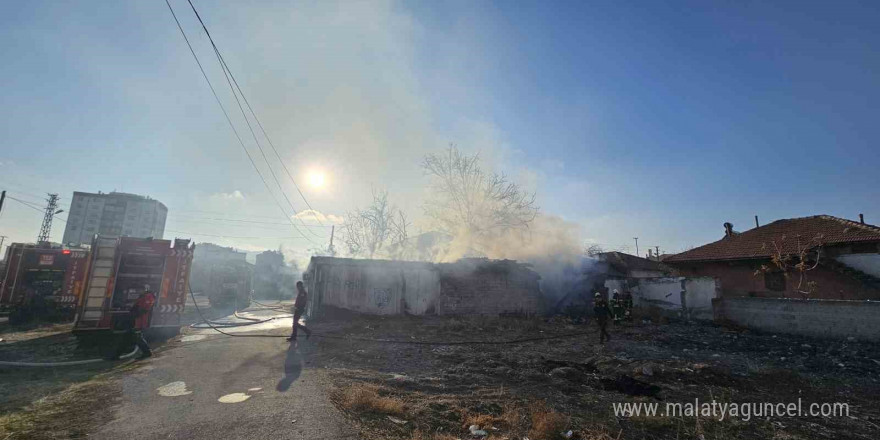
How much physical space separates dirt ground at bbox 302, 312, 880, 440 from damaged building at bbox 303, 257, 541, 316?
354 cm

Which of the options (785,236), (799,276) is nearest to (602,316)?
(799,276)

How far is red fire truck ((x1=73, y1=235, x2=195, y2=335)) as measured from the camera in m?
10.1

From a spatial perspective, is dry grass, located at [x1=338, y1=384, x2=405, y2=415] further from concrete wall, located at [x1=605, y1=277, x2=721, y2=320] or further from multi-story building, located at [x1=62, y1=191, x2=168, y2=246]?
multi-story building, located at [x1=62, y1=191, x2=168, y2=246]

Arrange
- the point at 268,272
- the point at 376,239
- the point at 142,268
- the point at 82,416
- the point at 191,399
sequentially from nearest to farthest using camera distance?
the point at 82,416 → the point at 191,399 → the point at 142,268 → the point at 376,239 → the point at 268,272

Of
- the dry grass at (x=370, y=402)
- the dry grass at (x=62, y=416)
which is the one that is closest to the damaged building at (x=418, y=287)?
the dry grass at (x=62, y=416)

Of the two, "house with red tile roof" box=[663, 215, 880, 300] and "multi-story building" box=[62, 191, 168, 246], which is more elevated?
"multi-story building" box=[62, 191, 168, 246]

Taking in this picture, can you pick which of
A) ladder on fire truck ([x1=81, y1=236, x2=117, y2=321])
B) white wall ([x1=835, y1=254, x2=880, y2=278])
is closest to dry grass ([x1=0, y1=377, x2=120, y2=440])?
ladder on fire truck ([x1=81, y1=236, x2=117, y2=321])

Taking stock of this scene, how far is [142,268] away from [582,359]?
13.2 metres

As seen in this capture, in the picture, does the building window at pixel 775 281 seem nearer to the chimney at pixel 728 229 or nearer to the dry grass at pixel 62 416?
the chimney at pixel 728 229

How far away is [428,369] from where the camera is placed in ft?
24.3

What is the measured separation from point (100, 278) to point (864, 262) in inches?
1305

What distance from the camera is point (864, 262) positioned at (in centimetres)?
1855

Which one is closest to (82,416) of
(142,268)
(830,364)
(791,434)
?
(142,268)

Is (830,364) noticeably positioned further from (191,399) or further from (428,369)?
(191,399)
